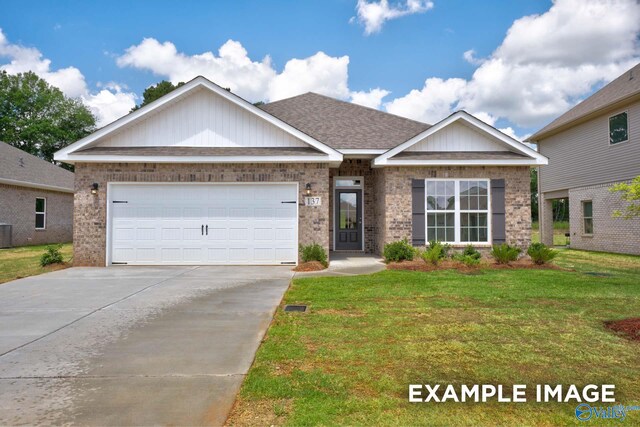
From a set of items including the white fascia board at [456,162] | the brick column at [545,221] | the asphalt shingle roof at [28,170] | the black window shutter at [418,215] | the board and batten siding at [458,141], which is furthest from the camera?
the brick column at [545,221]

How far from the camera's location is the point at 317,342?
4.74 metres

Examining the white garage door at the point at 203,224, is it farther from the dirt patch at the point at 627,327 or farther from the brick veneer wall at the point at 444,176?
the dirt patch at the point at 627,327

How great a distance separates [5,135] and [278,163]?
1659 inches

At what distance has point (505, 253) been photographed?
11297mm

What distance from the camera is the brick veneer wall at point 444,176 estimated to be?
484 inches

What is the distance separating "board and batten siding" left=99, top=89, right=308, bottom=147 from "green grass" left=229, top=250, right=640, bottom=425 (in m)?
5.66

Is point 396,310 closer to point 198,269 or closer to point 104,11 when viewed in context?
point 198,269

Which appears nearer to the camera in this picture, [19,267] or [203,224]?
[203,224]

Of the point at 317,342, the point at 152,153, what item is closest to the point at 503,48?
the point at 152,153

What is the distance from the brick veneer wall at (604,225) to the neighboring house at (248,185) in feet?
22.3

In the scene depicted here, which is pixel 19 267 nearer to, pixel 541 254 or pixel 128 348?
pixel 128 348

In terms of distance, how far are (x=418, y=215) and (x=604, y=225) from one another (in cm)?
1029

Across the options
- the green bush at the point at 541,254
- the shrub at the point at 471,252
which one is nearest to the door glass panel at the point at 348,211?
the shrub at the point at 471,252

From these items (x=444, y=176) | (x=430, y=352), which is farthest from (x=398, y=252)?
(x=430, y=352)
